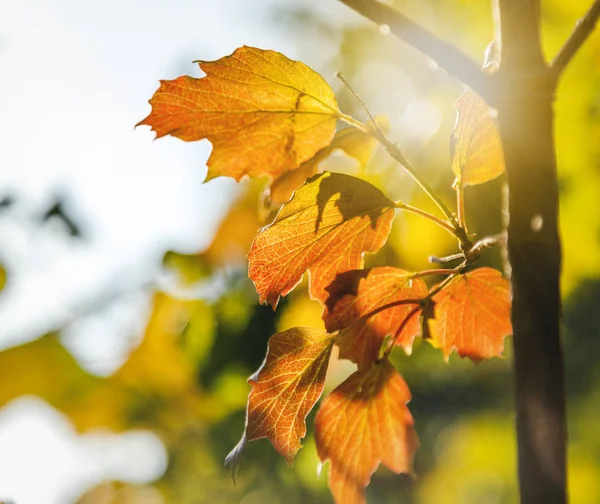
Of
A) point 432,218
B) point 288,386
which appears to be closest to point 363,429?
point 288,386

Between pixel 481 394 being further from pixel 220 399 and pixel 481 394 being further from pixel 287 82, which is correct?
pixel 287 82

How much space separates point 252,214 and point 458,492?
4.38 meters

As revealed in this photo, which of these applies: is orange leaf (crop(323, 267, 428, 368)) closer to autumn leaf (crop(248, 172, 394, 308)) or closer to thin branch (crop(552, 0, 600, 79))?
autumn leaf (crop(248, 172, 394, 308))

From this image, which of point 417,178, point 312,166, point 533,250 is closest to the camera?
point 533,250

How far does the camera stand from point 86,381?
2.07 m

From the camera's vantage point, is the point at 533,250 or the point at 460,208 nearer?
the point at 533,250

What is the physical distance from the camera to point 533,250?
39 centimetres

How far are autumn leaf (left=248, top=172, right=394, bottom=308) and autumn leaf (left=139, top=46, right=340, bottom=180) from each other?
89 millimetres

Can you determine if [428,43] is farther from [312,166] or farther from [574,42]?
[312,166]

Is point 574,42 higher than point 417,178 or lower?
higher

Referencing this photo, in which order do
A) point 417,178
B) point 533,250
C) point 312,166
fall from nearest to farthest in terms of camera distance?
1. point 533,250
2. point 417,178
3. point 312,166

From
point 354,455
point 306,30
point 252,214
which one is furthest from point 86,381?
point 306,30

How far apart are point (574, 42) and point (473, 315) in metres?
0.27

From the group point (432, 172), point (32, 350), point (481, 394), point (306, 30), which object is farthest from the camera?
point (481, 394)
